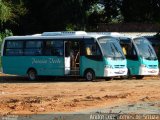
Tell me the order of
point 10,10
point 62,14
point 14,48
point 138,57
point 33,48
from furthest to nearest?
point 62,14, point 10,10, point 14,48, point 33,48, point 138,57

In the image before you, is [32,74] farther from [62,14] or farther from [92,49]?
[62,14]

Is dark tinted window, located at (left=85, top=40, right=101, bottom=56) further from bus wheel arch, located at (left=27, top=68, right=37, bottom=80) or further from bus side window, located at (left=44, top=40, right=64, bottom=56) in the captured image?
bus wheel arch, located at (left=27, top=68, right=37, bottom=80)

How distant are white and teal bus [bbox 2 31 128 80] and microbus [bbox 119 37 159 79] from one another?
1.14 metres

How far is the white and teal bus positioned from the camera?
3011 cm

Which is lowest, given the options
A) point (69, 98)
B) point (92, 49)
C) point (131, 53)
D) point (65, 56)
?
point (69, 98)

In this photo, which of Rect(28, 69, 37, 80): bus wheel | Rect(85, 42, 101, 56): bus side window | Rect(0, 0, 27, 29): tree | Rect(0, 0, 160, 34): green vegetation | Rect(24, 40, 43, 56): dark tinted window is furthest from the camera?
Rect(0, 0, 160, 34): green vegetation

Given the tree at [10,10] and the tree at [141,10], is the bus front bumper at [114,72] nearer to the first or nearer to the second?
the tree at [10,10]

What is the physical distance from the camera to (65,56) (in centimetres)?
3091

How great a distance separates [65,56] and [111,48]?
248cm

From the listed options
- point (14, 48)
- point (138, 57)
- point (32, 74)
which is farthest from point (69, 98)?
point (14, 48)

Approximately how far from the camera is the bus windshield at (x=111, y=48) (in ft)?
99.0

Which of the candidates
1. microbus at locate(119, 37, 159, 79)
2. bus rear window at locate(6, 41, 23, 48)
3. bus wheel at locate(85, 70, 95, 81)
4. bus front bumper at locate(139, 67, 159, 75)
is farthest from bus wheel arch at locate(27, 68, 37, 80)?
bus front bumper at locate(139, 67, 159, 75)

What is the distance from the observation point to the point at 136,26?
52094 millimetres

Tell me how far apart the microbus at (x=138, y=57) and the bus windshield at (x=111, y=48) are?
1.30 m
